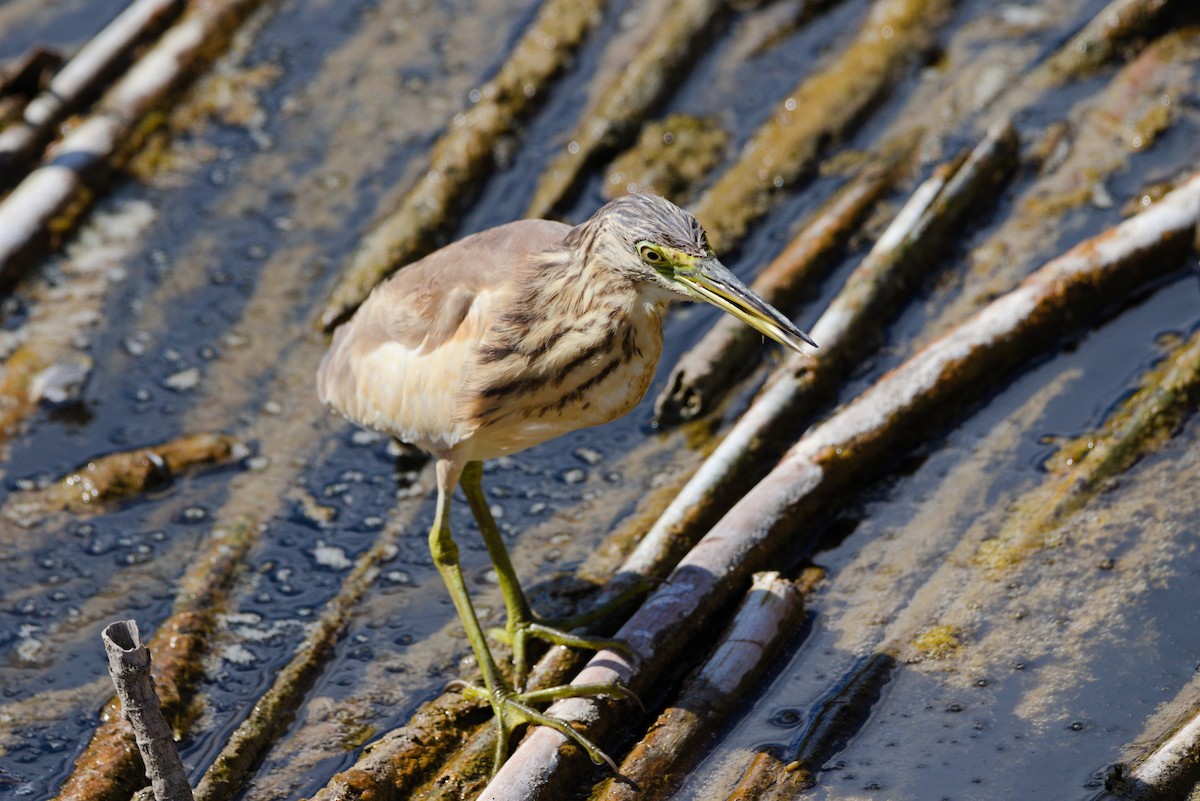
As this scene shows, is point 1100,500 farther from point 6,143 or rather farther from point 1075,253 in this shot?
point 6,143

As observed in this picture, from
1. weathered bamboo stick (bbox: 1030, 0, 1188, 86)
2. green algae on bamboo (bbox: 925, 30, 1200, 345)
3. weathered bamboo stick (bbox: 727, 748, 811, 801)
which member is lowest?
weathered bamboo stick (bbox: 727, 748, 811, 801)

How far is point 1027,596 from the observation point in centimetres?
449

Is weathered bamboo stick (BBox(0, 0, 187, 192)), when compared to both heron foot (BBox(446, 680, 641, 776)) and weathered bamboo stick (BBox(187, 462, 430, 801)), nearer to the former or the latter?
weathered bamboo stick (BBox(187, 462, 430, 801))

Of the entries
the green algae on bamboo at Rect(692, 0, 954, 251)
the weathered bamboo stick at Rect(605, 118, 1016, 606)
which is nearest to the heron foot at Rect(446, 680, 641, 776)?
the weathered bamboo stick at Rect(605, 118, 1016, 606)

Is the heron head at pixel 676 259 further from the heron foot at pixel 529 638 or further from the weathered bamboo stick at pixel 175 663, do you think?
the weathered bamboo stick at pixel 175 663

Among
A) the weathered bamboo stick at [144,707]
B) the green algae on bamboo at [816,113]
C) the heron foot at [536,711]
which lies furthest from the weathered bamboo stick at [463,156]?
the weathered bamboo stick at [144,707]

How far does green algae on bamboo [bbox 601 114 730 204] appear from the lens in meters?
6.88

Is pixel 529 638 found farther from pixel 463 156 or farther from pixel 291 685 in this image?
pixel 463 156

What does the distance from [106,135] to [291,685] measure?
4.02 meters

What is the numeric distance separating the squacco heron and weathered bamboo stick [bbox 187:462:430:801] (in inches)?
21.7

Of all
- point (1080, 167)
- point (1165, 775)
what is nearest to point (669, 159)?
point (1080, 167)

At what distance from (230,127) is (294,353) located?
2.06 m

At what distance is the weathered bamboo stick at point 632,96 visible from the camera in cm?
693

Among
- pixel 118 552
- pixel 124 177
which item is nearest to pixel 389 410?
pixel 118 552
